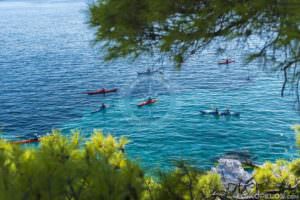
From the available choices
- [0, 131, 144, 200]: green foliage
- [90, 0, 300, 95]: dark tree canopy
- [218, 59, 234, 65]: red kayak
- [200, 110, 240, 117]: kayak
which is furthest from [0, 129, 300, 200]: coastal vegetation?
[218, 59, 234, 65]: red kayak

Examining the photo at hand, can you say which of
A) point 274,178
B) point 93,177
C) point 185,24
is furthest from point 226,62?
point 93,177

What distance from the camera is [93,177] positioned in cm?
284

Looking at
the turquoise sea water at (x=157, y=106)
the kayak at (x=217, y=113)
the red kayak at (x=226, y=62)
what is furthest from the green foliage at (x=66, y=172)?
the red kayak at (x=226, y=62)

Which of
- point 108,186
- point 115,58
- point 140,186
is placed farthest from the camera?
point 115,58

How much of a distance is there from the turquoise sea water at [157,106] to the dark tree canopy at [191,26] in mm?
11574

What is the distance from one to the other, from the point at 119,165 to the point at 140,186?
0.85 feet

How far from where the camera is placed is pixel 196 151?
59.7 ft

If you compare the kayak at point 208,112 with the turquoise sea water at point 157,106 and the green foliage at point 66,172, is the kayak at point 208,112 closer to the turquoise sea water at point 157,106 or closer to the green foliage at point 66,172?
the turquoise sea water at point 157,106

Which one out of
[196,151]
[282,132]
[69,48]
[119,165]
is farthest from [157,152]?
[69,48]

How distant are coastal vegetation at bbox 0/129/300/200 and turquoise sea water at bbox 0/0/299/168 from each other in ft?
37.9

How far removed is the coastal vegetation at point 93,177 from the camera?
9.00ft

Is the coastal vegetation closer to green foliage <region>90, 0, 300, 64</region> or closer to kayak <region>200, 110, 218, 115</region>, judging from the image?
green foliage <region>90, 0, 300, 64</region>

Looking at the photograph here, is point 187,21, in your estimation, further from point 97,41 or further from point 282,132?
point 282,132

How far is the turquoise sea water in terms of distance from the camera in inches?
745
